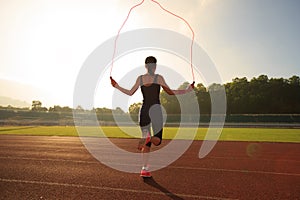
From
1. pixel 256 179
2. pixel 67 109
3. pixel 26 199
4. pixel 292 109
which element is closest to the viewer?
pixel 26 199

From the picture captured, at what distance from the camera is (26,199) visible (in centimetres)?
434

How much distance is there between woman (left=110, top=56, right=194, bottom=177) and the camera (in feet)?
19.4

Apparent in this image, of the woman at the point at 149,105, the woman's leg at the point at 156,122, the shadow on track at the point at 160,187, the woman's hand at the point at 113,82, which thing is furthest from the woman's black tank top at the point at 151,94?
the shadow on track at the point at 160,187

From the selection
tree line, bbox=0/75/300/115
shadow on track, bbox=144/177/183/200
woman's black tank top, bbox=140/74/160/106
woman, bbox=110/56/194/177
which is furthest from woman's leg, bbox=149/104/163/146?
tree line, bbox=0/75/300/115

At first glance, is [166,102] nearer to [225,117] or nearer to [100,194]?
[225,117]

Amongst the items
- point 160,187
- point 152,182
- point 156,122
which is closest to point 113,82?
point 156,122

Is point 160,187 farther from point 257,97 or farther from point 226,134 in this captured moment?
point 257,97

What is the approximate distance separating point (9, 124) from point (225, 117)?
37.2 meters

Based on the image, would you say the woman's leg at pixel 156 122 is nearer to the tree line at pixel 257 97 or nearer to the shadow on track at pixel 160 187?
the shadow on track at pixel 160 187

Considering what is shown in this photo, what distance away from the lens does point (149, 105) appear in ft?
19.5

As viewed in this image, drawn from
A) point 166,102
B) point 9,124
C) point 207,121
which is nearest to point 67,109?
point 166,102

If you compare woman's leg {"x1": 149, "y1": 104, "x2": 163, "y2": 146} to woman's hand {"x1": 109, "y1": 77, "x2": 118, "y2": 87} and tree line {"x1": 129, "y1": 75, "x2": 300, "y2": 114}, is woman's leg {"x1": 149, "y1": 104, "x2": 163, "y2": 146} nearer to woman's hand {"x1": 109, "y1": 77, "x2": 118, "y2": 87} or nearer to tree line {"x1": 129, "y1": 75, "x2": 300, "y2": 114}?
woman's hand {"x1": 109, "y1": 77, "x2": 118, "y2": 87}

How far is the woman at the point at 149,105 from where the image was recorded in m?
5.91

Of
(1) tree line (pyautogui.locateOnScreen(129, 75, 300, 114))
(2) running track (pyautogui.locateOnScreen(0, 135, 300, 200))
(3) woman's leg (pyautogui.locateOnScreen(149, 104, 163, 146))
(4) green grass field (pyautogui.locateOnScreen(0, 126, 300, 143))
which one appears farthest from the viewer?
(1) tree line (pyautogui.locateOnScreen(129, 75, 300, 114))
